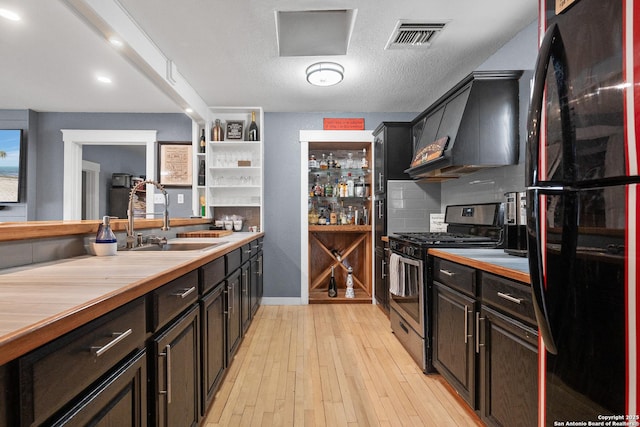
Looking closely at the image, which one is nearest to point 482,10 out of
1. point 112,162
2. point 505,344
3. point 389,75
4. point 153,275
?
point 389,75

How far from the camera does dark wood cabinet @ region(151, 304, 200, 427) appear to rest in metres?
1.04

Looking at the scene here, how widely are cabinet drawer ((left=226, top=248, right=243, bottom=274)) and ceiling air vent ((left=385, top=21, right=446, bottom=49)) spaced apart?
75.9 inches

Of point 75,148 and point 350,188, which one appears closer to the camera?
point 75,148

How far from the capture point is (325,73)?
2.70 meters

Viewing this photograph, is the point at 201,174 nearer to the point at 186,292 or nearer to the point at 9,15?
the point at 9,15

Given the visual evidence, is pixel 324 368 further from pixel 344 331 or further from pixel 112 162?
pixel 112 162

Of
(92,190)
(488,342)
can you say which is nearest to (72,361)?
(488,342)

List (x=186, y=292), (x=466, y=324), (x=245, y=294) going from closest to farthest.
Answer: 1. (x=186, y=292)
2. (x=466, y=324)
3. (x=245, y=294)

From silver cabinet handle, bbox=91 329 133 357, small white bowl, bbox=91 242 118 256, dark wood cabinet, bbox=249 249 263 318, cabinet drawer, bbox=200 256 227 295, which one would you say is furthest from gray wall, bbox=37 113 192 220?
silver cabinet handle, bbox=91 329 133 357

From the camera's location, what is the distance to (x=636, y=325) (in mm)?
645

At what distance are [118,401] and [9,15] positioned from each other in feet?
8.85

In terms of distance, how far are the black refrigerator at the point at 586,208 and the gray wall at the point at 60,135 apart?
3889 mm

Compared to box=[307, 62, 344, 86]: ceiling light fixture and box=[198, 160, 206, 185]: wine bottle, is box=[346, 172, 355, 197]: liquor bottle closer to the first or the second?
box=[307, 62, 344, 86]: ceiling light fixture

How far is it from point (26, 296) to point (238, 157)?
3.31 meters
